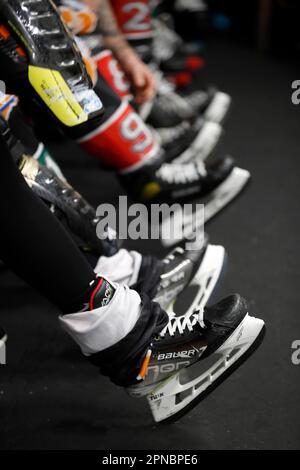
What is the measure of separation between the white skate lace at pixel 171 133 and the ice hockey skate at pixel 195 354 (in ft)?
2.84

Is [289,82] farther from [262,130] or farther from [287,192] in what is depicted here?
[287,192]

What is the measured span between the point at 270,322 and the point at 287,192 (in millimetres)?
519

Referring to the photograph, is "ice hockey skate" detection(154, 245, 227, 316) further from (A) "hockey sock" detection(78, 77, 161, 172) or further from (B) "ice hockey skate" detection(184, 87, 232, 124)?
(B) "ice hockey skate" detection(184, 87, 232, 124)

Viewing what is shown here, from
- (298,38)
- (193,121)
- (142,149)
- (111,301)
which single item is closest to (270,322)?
(111,301)

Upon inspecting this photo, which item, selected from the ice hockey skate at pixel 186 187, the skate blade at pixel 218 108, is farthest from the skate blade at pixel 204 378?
the skate blade at pixel 218 108

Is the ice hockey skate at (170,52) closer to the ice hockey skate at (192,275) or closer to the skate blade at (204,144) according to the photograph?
the skate blade at (204,144)

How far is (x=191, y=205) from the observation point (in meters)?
1.36

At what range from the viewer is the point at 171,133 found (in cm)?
165

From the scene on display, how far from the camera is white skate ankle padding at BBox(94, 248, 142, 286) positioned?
0.95 m

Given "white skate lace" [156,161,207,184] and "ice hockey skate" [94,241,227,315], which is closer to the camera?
"ice hockey skate" [94,241,227,315]

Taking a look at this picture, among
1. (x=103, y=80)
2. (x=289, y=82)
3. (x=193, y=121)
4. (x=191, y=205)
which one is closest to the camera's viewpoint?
(x=103, y=80)

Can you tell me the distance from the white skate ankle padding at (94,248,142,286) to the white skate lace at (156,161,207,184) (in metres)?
0.35

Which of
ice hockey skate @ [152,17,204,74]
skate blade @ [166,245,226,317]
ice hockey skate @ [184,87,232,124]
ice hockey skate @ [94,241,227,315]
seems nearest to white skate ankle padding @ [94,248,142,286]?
ice hockey skate @ [94,241,227,315]

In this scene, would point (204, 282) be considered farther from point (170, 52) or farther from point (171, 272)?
→ point (170, 52)
